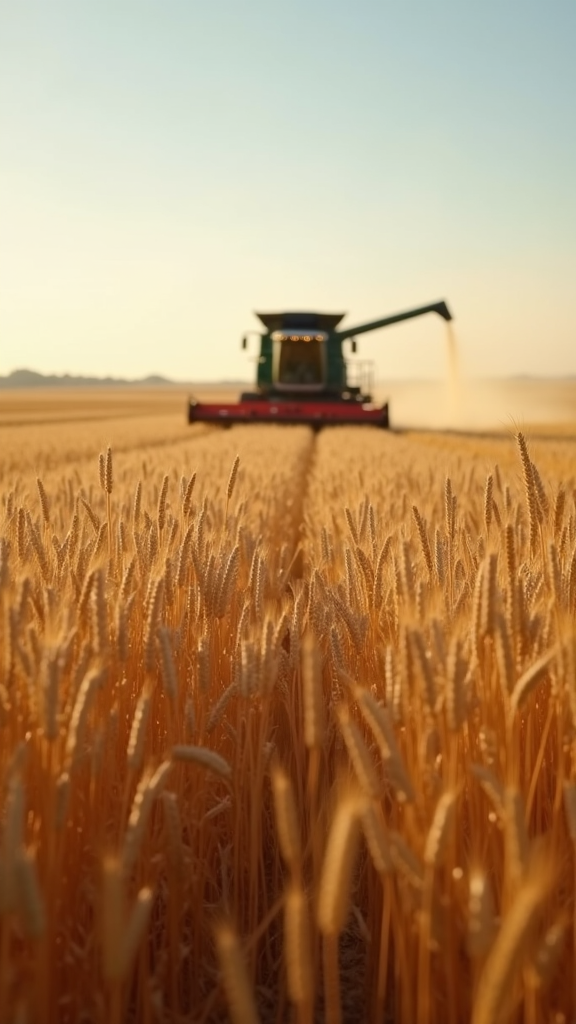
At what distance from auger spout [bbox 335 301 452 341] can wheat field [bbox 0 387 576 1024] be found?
1624cm

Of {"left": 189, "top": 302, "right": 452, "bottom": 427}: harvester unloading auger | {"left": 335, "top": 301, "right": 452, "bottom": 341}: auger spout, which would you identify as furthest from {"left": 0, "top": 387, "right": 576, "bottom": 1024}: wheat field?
{"left": 335, "top": 301, "right": 452, "bottom": 341}: auger spout

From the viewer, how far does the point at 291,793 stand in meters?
0.83

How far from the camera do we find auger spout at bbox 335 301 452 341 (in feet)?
60.1

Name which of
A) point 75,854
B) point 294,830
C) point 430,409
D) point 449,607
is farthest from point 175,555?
point 430,409

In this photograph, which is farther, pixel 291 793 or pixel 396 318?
pixel 396 318

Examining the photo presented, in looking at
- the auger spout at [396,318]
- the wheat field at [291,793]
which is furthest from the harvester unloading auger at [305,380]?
the wheat field at [291,793]

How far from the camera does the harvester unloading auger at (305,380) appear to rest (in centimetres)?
1634

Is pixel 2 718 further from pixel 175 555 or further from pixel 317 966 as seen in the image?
pixel 175 555

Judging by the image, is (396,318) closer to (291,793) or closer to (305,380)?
(305,380)

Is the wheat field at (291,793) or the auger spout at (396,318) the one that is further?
the auger spout at (396,318)

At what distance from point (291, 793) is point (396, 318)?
18794 mm

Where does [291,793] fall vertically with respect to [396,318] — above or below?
below

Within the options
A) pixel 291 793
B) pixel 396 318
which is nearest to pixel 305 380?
pixel 396 318

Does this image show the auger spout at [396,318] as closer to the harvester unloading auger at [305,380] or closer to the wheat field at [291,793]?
the harvester unloading auger at [305,380]
